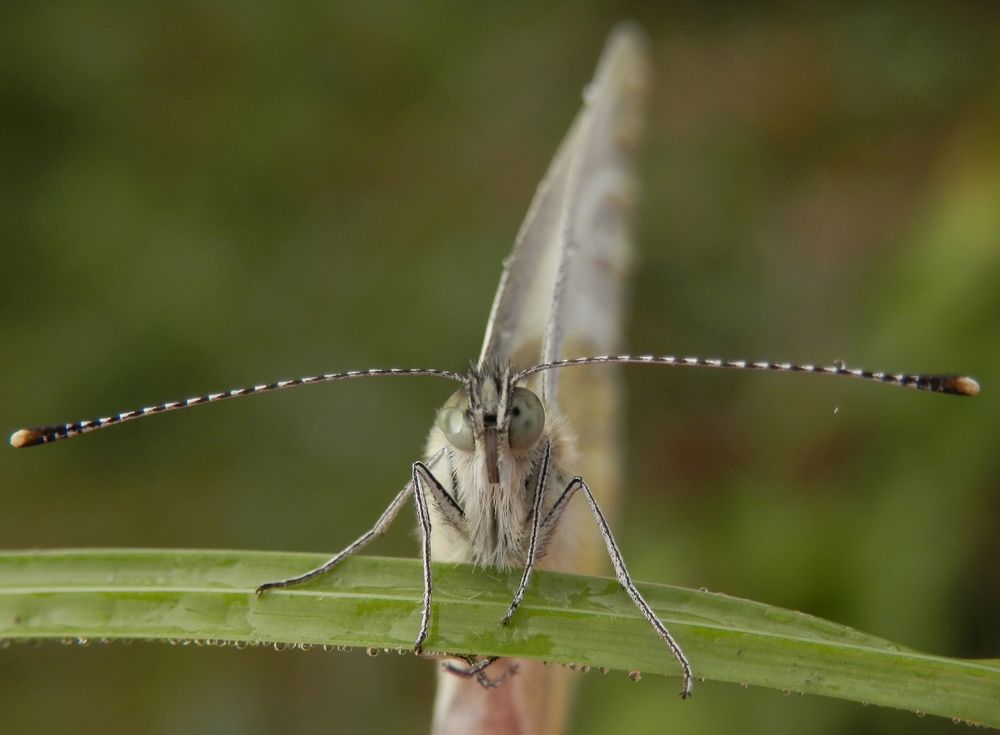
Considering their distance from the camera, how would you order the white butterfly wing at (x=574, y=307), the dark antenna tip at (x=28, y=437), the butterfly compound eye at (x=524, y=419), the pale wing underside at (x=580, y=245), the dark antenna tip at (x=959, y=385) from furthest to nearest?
the pale wing underside at (x=580, y=245)
the white butterfly wing at (x=574, y=307)
the butterfly compound eye at (x=524, y=419)
the dark antenna tip at (x=28, y=437)
the dark antenna tip at (x=959, y=385)

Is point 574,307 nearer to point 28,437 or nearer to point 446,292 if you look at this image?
point 28,437

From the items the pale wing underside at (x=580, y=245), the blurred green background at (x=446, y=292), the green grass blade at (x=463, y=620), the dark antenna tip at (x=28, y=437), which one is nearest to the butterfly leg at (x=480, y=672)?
the green grass blade at (x=463, y=620)

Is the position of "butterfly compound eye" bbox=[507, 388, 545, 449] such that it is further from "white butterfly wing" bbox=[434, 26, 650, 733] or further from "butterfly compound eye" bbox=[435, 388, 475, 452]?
"white butterfly wing" bbox=[434, 26, 650, 733]

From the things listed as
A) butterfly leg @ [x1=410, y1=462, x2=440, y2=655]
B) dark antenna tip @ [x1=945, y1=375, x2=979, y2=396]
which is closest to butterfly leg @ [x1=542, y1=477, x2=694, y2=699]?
butterfly leg @ [x1=410, y1=462, x2=440, y2=655]

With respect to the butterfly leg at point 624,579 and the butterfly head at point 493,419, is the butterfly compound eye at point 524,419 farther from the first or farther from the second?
the butterfly leg at point 624,579

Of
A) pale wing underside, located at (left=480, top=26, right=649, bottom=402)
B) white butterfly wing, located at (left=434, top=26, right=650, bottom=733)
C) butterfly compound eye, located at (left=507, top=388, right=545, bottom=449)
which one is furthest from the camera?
pale wing underside, located at (left=480, top=26, right=649, bottom=402)
